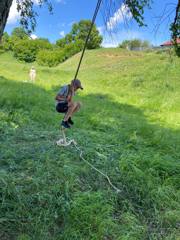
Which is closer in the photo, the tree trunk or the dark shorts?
the tree trunk

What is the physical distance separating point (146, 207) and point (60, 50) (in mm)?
33919

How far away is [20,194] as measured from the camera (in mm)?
2709

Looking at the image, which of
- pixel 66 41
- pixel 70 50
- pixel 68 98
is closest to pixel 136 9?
pixel 68 98

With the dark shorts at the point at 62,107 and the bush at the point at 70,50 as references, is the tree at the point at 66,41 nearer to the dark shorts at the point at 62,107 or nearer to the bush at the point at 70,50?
the bush at the point at 70,50

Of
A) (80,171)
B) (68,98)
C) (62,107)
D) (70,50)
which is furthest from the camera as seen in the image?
(70,50)

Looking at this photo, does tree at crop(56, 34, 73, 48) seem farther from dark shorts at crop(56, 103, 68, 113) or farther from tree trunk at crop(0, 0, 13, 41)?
tree trunk at crop(0, 0, 13, 41)

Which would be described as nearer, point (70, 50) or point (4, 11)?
point (4, 11)

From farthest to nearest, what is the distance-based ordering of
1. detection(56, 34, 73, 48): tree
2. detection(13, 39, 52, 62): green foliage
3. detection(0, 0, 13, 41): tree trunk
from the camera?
1. detection(56, 34, 73, 48): tree
2. detection(13, 39, 52, 62): green foliage
3. detection(0, 0, 13, 41): tree trunk

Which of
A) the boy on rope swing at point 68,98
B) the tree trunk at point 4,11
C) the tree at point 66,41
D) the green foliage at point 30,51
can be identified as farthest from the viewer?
the tree at point 66,41

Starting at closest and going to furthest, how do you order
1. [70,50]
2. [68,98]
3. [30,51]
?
1. [68,98]
2. [30,51]
3. [70,50]

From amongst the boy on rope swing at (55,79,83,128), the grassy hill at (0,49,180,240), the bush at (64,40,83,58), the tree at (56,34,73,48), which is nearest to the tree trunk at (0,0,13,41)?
the boy on rope swing at (55,79,83,128)

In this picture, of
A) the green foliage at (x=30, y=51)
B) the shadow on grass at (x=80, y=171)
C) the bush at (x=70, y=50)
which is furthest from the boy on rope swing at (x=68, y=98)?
the bush at (x=70, y=50)

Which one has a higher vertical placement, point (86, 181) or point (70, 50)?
point (70, 50)

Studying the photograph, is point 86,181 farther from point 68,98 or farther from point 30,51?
point 30,51
